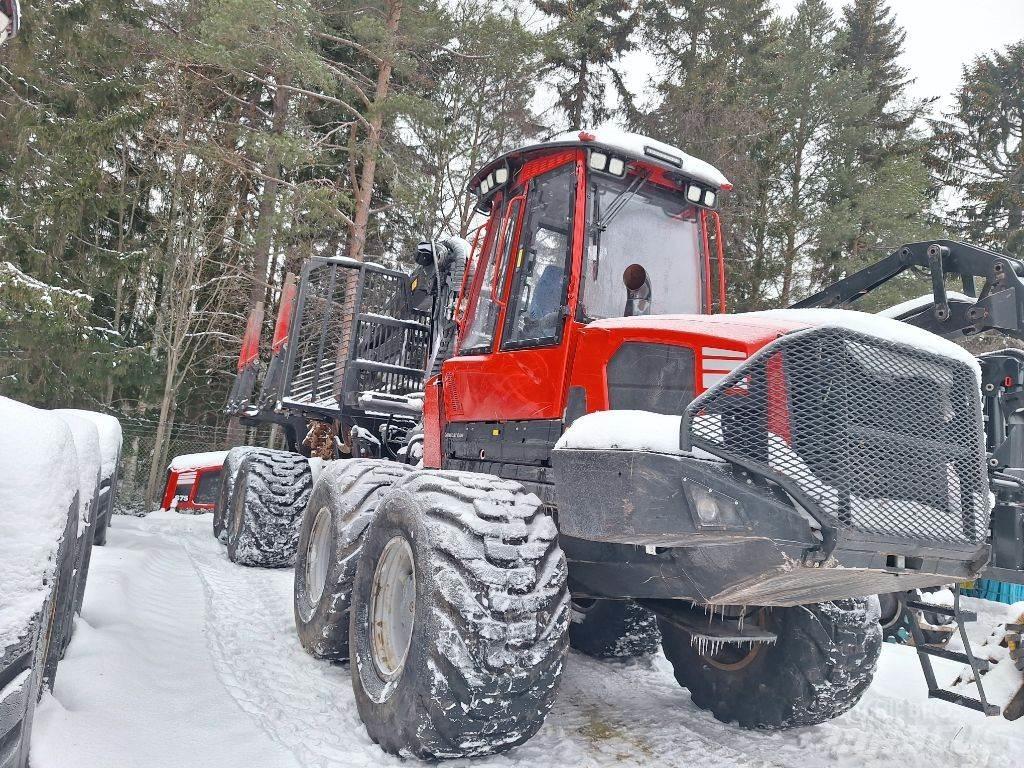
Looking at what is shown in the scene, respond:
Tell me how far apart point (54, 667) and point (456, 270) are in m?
4.15

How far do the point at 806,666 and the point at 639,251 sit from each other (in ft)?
7.17

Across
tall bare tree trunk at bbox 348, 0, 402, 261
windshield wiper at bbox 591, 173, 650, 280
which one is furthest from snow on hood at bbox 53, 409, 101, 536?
tall bare tree trunk at bbox 348, 0, 402, 261

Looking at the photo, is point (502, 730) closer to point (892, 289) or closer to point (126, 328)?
point (892, 289)

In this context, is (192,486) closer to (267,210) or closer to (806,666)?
(267,210)

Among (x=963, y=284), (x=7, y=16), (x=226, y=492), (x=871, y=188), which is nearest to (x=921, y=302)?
(x=963, y=284)

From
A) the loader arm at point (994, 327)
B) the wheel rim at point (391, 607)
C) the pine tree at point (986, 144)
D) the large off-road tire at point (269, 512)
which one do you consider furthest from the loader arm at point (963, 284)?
the pine tree at point (986, 144)

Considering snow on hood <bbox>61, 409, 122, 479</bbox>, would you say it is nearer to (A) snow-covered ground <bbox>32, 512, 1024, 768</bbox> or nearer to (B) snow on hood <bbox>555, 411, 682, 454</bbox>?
(A) snow-covered ground <bbox>32, 512, 1024, 768</bbox>

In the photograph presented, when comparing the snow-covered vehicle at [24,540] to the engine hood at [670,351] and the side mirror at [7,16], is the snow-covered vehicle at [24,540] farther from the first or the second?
the engine hood at [670,351]

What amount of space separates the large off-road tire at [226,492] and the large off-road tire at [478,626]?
224 inches

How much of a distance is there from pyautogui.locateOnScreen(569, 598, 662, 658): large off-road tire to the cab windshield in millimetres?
2387

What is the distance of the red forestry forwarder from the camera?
259 cm

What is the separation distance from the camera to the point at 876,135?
811 inches

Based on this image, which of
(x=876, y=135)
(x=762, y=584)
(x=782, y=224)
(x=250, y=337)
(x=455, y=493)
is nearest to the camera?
(x=762, y=584)

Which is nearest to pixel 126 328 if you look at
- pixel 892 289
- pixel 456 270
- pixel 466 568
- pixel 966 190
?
pixel 456 270
